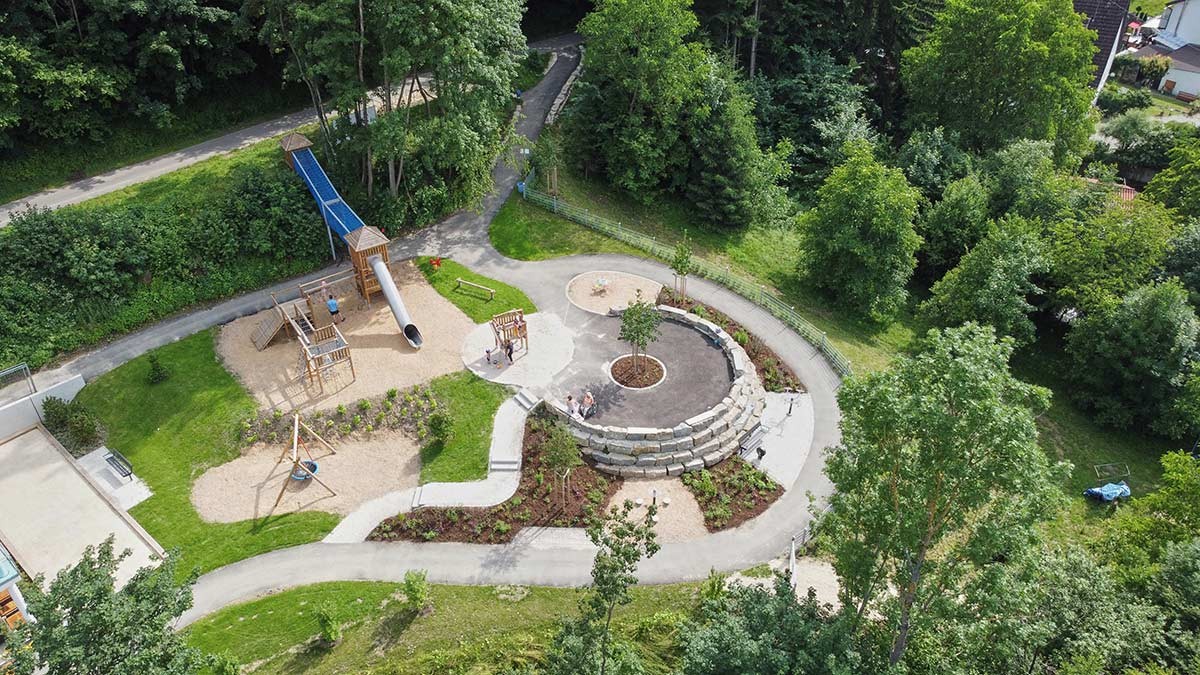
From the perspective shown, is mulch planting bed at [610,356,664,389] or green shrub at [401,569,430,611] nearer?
green shrub at [401,569,430,611]

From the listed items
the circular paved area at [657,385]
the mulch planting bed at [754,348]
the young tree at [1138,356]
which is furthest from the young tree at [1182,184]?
the circular paved area at [657,385]

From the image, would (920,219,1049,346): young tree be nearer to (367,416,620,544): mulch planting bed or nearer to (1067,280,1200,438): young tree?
(1067,280,1200,438): young tree

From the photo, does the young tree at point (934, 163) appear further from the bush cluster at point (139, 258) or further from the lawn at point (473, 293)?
the bush cluster at point (139, 258)

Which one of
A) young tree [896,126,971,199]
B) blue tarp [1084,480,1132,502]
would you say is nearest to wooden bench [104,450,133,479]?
blue tarp [1084,480,1132,502]

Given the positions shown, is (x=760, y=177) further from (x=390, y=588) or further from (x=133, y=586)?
(x=133, y=586)

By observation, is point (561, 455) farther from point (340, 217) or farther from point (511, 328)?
point (340, 217)

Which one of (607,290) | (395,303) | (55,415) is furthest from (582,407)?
(55,415)
